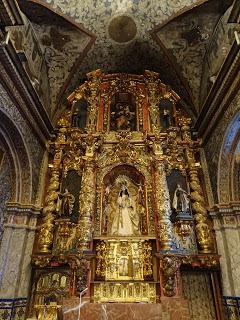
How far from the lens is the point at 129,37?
10133 millimetres

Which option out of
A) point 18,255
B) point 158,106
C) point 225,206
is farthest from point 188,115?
point 18,255

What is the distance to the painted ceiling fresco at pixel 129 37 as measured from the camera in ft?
29.3

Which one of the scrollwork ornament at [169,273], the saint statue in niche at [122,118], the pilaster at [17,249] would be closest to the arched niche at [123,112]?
the saint statue in niche at [122,118]

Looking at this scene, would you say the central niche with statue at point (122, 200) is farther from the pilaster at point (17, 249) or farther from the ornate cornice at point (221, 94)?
the ornate cornice at point (221, 94)

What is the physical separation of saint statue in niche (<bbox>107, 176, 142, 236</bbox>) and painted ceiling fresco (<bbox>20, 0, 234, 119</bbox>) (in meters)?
4.08

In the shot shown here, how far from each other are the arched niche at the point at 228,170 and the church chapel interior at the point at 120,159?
0.10 ft

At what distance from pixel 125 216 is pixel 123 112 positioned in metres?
4.45

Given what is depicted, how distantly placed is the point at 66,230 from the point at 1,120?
12.1ft

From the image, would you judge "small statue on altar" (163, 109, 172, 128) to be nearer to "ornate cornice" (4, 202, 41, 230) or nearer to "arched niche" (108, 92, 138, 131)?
"arched niche" (108, 92, 138, 131)

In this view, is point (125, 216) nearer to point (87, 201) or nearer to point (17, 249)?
point (87, 201)

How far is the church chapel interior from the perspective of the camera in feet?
23.7

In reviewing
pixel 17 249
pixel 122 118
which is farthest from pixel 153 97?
pixel 17 249

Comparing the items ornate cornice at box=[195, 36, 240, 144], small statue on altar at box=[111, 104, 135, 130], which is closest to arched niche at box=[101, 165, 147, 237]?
small statue on altar at box=[111, 104, 135, 130]

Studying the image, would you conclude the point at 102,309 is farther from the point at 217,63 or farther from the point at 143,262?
the point at 217,63
